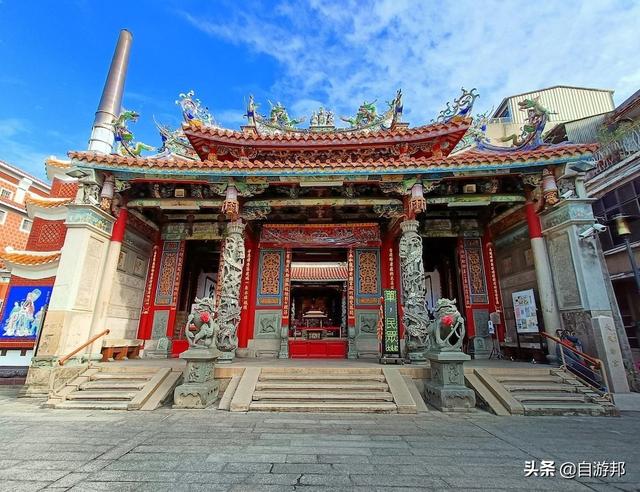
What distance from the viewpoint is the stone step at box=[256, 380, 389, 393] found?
5766mm

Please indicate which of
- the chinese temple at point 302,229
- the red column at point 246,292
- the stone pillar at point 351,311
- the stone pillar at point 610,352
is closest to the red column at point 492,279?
the chinese temple at point 302,229

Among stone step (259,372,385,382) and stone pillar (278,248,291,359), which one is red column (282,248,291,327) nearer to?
stone pillar (278,248,291,359)

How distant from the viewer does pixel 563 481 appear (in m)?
2.75

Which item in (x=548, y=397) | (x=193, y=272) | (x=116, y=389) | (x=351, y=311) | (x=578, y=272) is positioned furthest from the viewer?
(x=193, y=272)

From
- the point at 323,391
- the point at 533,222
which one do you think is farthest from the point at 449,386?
the point at 533,222

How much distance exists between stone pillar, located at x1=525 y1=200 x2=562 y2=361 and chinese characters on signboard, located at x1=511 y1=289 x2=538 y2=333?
0.27 metres

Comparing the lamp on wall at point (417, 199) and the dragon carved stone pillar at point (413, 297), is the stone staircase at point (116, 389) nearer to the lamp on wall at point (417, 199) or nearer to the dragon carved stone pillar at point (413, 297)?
the dragon carved stone pillar at point (413, 297)

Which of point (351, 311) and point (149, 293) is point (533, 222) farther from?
point (149, 293)

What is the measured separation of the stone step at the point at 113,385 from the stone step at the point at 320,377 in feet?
7.91

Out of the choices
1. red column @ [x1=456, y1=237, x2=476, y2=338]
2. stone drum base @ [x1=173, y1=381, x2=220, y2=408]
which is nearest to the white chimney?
stone drum base @ [x1=173, y1=381, x2=220, y2=408]

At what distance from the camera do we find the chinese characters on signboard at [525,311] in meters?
7.66

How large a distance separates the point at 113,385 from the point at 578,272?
9.99m

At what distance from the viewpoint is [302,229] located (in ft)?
32.3

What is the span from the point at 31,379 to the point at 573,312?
11.4 m
